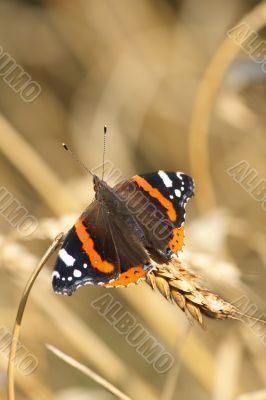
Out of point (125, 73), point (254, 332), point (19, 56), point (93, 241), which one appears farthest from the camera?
point (19, 56)

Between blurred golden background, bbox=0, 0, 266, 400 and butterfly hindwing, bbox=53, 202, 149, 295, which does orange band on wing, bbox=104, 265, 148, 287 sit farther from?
blurred golden background, bbox=0, 0, 266, 400

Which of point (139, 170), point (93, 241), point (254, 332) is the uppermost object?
point (139, 170)

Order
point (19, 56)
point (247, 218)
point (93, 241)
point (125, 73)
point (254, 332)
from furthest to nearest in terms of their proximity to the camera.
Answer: point (19, 56) → point (125, 73) → point (247, 218) → point (254, 332) → point (93, 241)

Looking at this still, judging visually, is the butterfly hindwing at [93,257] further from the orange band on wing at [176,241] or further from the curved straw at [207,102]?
the curved straw at [207,102]

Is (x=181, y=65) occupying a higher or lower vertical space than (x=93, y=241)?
higher

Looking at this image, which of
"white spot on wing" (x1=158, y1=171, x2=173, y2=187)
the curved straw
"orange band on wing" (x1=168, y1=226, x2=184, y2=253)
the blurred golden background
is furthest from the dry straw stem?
the curved straw

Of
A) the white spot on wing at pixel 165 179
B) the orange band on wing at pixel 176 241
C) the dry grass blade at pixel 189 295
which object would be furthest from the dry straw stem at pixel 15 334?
the white spot on wing at pixel 165 179

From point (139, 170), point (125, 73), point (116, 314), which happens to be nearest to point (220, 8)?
point (125, 73)

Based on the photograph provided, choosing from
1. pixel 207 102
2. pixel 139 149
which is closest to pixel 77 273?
pixel 207 102

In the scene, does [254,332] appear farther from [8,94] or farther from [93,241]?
[8,94]
